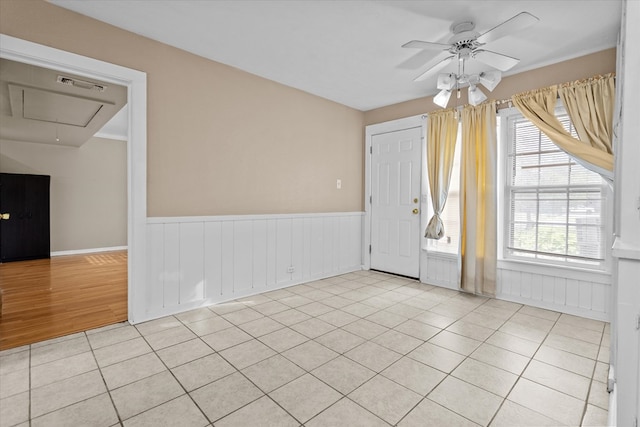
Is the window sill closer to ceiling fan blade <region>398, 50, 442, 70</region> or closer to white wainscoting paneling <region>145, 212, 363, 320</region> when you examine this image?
white wainscoting paneling <region>145, 212, 363, 320</region>

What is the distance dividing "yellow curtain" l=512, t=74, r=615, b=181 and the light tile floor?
1581mm

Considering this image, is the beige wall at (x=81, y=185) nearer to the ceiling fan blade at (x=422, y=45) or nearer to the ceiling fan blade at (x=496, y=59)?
the ceiling fan blade at (x=422, y=45)

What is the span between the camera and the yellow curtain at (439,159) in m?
3.92

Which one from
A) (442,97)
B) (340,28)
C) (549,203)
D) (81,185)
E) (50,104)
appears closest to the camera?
(340,28)

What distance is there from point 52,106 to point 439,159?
543 centimetres

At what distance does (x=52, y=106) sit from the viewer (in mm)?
4316

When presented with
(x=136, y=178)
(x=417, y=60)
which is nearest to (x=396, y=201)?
(x=417, y=60)

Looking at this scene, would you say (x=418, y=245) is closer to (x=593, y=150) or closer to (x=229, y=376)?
(x=593, y=150)

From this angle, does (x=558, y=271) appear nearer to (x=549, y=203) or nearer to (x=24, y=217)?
(x=549, y=203)

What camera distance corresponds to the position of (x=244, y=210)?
3.61 meters

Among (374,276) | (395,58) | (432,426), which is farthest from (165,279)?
(395,58)

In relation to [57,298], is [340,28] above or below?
above

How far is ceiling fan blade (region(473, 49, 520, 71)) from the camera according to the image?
2508 mm

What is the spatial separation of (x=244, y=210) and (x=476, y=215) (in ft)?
9.10
